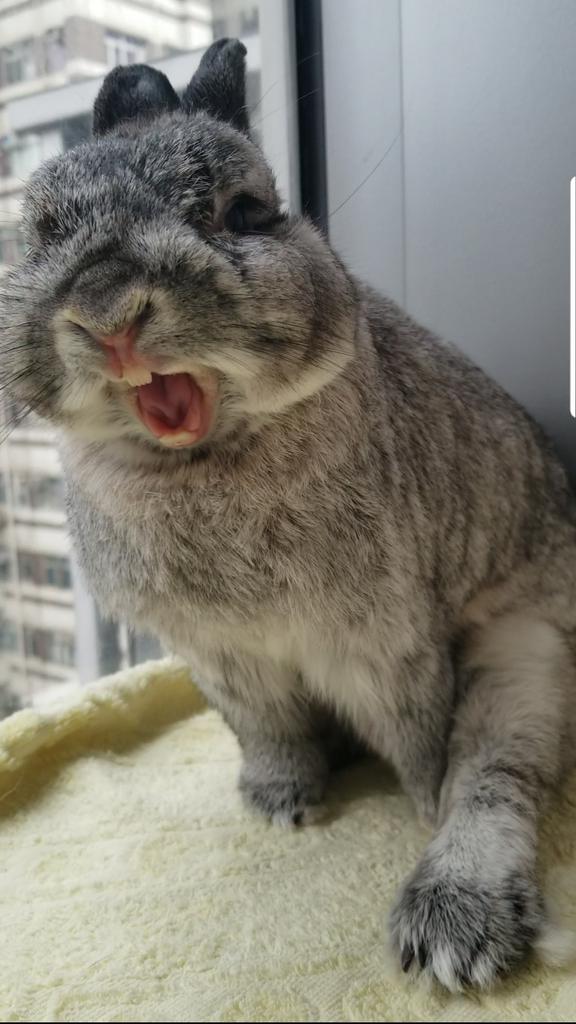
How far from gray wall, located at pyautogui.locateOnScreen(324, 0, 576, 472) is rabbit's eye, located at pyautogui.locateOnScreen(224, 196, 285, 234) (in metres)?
0.38

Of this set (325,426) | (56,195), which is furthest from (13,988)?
(56,195)

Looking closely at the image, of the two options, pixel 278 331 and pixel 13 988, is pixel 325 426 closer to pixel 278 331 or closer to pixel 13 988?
pixel 278 331

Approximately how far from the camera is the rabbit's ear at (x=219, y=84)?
3.32ft

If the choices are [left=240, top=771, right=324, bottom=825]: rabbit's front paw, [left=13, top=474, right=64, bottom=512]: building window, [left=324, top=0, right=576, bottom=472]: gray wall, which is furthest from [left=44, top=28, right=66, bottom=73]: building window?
[left=240, top=771, right=324, bottom=825]: rabbit's front paw

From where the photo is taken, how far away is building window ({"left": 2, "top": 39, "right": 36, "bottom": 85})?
3.78 feet

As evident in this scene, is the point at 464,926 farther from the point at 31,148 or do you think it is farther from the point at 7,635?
the point at 31,148

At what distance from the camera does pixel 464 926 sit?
0.89 metres

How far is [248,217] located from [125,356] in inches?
9.7

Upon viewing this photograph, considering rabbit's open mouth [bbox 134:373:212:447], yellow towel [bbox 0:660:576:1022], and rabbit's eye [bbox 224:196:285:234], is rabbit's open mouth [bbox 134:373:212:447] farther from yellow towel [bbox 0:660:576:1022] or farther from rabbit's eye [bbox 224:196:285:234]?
yellow towel [bbox 0:660:576:1022]

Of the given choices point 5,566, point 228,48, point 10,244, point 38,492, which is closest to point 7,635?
point 5,566

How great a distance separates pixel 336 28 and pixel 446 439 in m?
0.58

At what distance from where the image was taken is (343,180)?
134 cm

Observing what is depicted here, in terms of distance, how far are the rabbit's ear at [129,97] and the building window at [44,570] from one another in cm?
69

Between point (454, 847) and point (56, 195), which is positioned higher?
point (56, 195)
